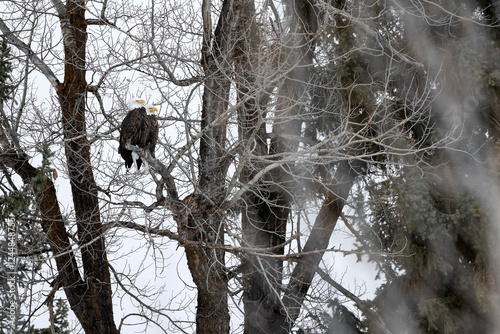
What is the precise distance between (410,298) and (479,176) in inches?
56.4

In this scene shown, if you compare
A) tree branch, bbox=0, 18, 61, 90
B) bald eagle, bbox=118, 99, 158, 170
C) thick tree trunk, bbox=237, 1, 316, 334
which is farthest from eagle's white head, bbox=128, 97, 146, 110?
tree branch, bbox=0, 18, 61, 90

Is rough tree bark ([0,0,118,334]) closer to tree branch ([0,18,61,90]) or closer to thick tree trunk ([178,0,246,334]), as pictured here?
tree branch ([0,18,61,90])

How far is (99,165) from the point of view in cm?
641

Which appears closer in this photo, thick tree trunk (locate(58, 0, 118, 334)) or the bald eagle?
the bald eagle

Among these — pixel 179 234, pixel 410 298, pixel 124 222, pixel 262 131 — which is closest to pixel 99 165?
pixel 124 222

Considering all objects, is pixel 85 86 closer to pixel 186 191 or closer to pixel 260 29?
pixel 186 191

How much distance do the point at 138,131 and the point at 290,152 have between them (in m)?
1.52

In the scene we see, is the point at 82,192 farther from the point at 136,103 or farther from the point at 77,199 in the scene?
the point at 136,103

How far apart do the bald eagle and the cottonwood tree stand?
27 centimetres

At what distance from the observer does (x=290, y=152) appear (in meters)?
5.58

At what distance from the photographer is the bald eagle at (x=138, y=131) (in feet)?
17.8

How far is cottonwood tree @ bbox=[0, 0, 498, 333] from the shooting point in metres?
5.59

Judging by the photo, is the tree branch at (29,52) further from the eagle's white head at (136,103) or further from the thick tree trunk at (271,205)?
the thick tree trunk at (271,205)

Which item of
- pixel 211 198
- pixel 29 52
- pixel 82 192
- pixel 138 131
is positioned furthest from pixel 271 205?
pixel 29 52
